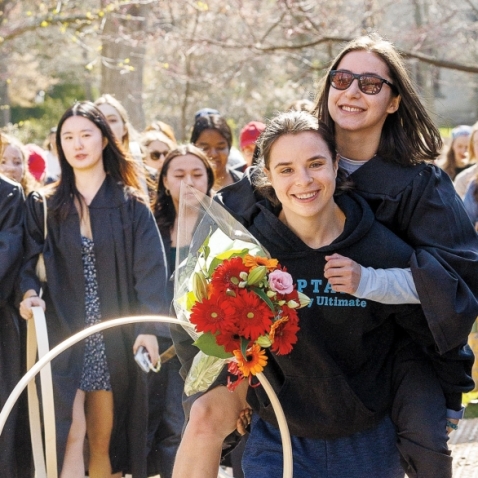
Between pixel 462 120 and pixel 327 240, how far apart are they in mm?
34968

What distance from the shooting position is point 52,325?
229 inches

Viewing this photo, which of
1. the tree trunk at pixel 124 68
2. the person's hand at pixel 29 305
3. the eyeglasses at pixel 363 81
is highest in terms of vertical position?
the tree trunk at pixel 124 68

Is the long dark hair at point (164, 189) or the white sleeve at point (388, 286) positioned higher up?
the long dark hair at point (164, 189)

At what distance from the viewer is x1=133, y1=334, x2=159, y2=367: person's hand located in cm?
571

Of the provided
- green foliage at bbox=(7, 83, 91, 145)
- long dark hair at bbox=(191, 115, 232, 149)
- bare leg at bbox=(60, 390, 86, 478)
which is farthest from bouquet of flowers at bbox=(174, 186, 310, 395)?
green foliage at bbox=(7, 83, 91, 145)

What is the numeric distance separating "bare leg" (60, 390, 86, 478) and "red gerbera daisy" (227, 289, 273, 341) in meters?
2.44

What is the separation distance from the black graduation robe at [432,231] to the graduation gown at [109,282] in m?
1.75

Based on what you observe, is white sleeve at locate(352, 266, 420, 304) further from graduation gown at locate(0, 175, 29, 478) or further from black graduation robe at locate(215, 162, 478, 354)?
graduation gown at locate(0, 175, 29, 478)

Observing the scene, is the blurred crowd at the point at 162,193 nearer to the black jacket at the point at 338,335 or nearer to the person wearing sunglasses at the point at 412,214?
the person wearing sunglasses at the point at 412,214

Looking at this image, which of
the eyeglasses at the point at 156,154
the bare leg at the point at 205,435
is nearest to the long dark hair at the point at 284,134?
the bare leg at the point at 205,435

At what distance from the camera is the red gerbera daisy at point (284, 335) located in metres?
3.61

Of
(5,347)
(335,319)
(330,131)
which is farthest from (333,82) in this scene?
(5,347)

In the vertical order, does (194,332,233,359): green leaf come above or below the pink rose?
below

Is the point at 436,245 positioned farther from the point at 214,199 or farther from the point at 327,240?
the point at 214,199
